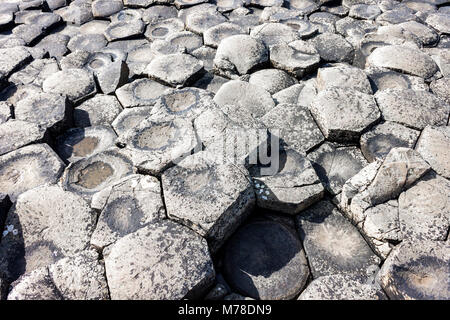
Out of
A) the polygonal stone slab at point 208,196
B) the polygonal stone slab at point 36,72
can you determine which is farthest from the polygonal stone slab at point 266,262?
the polygonal stone slab at point 36,72

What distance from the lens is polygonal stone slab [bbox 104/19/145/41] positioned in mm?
4914

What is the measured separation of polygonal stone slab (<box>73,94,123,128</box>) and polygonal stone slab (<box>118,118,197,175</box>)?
622 mm

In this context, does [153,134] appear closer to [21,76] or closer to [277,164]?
[277,164]

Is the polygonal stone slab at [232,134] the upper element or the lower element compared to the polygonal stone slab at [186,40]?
upper

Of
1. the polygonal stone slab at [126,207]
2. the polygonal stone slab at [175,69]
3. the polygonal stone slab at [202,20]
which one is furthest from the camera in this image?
the polygonal stone slab at [202,20]

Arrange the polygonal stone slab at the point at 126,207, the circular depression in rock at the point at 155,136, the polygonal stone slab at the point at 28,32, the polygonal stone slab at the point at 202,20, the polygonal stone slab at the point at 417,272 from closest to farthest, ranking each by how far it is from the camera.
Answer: the polygonal stone slab at the point at 417,272
the polygonal stone slab at the point at 126,207
the circular depression in rock at the point at 155,136
the polygonal stone slab at the point at 202,20
the polygonal stone slab at the point at 28,32

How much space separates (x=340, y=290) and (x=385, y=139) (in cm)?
151

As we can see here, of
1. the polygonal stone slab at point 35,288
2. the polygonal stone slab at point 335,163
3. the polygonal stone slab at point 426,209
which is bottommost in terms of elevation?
the polygonal stone slab at point 35,288

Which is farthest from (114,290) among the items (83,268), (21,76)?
(21,76)

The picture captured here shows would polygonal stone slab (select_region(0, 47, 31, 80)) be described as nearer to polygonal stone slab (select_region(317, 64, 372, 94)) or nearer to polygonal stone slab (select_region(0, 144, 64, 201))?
polygonal stone slab (select_region(0, 144, 64, 201))

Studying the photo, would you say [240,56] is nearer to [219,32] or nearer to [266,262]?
[219,32]

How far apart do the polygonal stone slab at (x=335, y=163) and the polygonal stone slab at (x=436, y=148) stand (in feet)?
1.56

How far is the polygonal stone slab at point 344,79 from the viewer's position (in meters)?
3.38

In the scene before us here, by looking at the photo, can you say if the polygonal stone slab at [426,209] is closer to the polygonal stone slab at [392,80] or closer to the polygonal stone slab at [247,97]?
the polygonal stone slab at [392,80]
